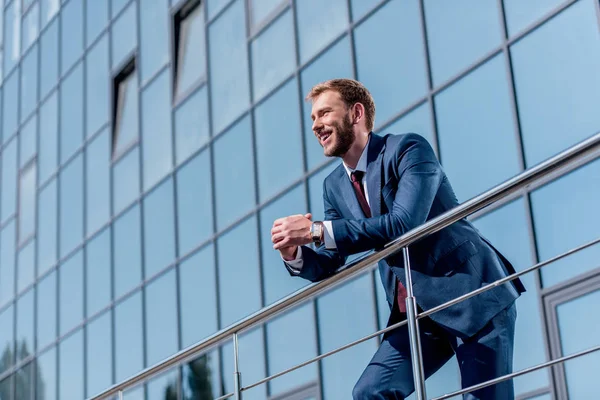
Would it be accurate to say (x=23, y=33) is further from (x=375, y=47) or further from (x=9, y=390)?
(x=375, y=47)

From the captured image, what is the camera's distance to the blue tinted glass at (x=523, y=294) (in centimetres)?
873

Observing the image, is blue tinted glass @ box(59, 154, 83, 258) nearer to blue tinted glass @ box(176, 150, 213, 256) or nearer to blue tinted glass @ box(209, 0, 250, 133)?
blue tinted glass @ box(176, 150, 213, 256)

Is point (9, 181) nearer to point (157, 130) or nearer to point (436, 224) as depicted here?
point (157, 130)

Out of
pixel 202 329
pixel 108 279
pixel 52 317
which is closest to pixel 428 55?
pixel 202 329

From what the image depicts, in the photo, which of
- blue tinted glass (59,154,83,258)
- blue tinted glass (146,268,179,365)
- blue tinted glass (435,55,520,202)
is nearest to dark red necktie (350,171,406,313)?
blue tinted glass (435,55,520,202)

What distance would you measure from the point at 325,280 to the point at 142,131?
12.9m

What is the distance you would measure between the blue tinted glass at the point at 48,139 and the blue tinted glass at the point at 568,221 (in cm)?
1263

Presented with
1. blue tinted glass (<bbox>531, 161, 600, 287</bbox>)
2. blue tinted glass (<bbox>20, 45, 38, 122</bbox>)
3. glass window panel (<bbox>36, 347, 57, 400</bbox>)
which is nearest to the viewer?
blue tinted glass (<bbox>531, 161, 600, 287</bbox>)

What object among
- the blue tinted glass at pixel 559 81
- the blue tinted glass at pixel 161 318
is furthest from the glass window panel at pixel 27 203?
the blue tinted glass at pixel 559 81

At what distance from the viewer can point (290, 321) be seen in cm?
1236

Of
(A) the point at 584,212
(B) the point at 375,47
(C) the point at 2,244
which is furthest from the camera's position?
(C) the point at 2,244

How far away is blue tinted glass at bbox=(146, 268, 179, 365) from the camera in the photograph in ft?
49.6

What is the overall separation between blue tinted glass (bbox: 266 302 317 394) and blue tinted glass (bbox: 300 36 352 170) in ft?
5.68

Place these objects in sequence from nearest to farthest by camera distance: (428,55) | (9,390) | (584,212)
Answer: (584,212) → (428,55) → (9,390)
